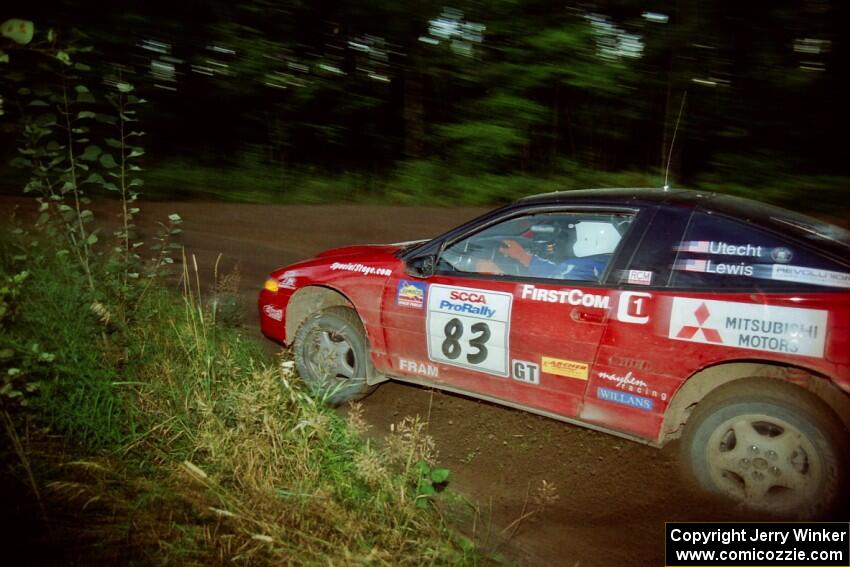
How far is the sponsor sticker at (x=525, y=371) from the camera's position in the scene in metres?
3.94

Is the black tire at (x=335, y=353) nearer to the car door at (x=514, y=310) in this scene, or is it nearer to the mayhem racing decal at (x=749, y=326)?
the car door at (x=514, y=310)

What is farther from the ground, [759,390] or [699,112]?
[699,112]

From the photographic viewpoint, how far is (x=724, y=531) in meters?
3.35

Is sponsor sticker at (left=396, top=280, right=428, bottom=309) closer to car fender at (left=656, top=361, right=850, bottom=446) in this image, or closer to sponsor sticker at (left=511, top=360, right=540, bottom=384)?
sponsor sticker at (left=511, top=360, right=540, bottom=384)

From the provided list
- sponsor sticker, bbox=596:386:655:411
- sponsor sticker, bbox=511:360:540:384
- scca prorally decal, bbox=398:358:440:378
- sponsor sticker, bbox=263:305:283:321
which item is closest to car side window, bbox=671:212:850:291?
sponsor sticker, bbox=596:386:655:411

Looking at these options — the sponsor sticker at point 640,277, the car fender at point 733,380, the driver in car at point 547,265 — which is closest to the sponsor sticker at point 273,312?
the driver in car at point 547,265

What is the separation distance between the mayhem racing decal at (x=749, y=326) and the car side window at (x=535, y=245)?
2.44 feet

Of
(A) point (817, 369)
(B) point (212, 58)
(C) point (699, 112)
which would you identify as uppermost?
(B) point (212, 58)

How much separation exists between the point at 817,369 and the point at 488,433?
2027 mm

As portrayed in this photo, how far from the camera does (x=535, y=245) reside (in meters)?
4.39

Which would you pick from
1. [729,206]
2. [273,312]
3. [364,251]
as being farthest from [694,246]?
[273,312]

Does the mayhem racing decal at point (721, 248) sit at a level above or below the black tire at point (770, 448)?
above

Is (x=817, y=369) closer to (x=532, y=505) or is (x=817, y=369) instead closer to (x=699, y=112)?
(x=532, y=505)

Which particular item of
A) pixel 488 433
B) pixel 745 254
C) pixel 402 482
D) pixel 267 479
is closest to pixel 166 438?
pixel 267 479
